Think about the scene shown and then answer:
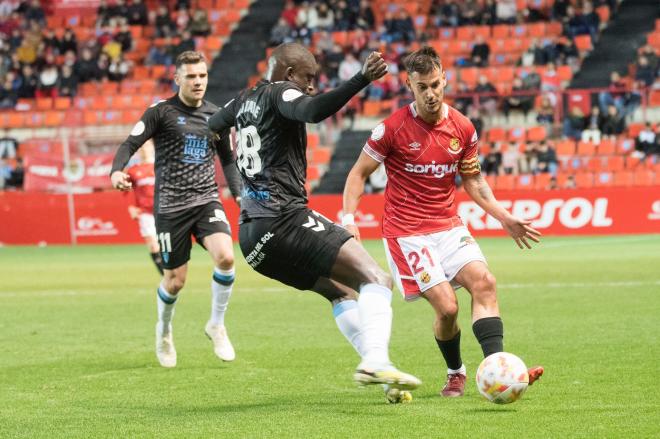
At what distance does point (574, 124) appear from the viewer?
27.5 metres

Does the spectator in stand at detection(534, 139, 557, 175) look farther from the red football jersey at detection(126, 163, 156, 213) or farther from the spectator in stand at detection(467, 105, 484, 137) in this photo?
the red football jersey at detection(126, 163, 156, 213)

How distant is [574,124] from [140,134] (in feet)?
63.1

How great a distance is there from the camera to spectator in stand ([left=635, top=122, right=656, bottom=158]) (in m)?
26.5

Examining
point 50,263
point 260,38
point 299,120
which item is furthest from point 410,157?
point 260,38

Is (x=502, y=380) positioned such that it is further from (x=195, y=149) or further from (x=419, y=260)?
(x=195, y=149)

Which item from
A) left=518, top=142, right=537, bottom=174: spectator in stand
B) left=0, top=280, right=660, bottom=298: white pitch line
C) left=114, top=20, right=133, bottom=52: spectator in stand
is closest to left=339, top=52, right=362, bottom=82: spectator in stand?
left=518, top=142, right=537, bottom=174: spectator in stand

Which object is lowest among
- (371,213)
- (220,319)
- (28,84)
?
(28,84)

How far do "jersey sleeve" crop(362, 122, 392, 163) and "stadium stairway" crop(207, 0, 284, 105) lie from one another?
26758 mm

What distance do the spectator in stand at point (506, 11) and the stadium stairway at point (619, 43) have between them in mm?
2608

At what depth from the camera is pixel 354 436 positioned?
21.0 feet

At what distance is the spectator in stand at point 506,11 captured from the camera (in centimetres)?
3288

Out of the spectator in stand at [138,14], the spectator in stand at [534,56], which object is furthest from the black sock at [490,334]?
the spectator in stand at [138,14]

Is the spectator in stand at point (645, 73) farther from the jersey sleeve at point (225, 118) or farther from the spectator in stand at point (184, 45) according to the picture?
the jersey sleeve at point (225, 118)

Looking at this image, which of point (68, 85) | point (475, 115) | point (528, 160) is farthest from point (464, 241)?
point (68, 85)
